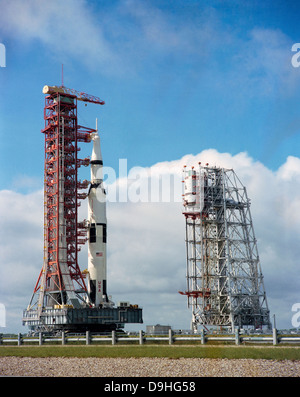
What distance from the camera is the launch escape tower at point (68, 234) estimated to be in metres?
102

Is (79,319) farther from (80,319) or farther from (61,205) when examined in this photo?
(61,205)

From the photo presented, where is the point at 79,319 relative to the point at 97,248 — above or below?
below

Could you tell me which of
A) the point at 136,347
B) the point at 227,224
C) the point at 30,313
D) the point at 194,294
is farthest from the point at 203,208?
the point at 136,347

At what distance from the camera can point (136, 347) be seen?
46.5 m

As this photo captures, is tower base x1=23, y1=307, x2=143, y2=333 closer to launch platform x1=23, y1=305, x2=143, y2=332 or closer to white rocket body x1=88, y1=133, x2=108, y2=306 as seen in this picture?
launch platform x1=23, y1=305, x2=143, y2=332

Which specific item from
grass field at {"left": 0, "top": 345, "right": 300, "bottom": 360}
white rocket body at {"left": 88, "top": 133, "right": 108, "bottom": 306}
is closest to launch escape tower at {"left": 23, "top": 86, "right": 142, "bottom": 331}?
white rocket body at {"left": 88, "top": 133, "right": 108, "bottom": 306}

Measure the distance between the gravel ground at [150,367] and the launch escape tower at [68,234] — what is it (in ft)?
185

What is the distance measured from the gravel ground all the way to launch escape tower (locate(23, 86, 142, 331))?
56506mm

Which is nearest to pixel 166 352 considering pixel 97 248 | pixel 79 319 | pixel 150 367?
pixel 150 367

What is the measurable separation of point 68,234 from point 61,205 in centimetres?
583

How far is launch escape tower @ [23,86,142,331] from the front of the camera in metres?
102

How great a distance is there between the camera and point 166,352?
139ft
